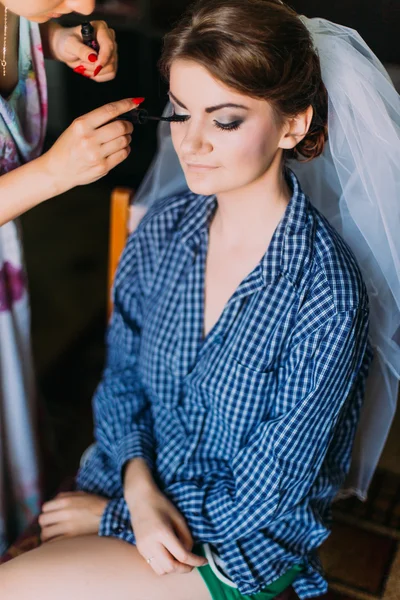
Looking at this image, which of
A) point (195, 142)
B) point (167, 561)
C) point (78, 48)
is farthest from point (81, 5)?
point (167, 561)

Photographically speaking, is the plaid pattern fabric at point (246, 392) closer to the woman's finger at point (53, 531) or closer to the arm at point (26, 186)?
the woman's finger at point (53, 531)

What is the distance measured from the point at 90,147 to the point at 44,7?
215 mm

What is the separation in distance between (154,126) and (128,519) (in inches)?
67.6

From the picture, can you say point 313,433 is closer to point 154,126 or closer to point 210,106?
point 210,106

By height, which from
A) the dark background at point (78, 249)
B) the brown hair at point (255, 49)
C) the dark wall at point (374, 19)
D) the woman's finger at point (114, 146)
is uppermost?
the dark wall at point (374, 19)

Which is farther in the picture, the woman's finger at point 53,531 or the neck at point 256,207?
the woman's finger at point 53,531

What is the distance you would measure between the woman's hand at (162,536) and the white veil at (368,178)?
18.5 inches

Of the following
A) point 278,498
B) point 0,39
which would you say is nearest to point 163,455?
point 278,498

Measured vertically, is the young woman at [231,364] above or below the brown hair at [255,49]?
below

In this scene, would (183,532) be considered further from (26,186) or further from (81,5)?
(81,5)

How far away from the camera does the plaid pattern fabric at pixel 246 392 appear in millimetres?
1189

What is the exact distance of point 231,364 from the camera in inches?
50.1

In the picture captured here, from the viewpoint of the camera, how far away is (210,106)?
1083 mm

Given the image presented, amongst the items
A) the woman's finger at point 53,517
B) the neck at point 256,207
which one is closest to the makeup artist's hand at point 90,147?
the neck at point 256,207
